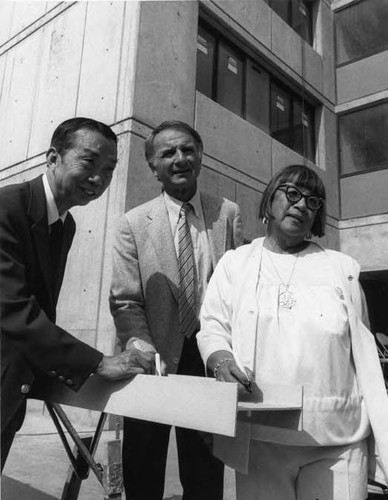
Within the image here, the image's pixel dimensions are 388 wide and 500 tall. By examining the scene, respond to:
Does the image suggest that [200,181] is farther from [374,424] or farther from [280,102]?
[374,424]

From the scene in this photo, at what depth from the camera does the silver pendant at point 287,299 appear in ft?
5.09

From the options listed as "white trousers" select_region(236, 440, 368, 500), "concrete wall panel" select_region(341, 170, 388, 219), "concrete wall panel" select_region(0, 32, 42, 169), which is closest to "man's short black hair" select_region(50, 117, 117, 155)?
"white trousers" select_region(236, 440, 368, 500)

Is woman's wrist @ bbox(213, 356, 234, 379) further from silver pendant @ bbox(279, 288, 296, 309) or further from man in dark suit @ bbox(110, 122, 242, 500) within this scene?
man in dark suit @ bbox(110, 122, 242, 500)

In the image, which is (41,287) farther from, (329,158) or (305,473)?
(329,158)

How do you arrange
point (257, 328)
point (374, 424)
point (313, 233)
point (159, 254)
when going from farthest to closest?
point (159, 254), point (313, 233), point (257, 328), point (374, 424)

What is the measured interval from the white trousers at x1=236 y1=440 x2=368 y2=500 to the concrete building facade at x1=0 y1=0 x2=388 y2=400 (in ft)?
13.1

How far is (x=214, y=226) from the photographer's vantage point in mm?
2336

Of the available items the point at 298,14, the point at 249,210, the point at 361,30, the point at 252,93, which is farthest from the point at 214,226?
the point at 361,30

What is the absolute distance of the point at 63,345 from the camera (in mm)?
1447

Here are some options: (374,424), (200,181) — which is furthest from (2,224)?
(200,181)

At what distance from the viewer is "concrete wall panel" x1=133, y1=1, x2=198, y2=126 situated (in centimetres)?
608

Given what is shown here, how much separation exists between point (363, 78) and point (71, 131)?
1041cm

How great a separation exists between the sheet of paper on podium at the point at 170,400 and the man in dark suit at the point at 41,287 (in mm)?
50

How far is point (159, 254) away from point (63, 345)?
0.84 metres
